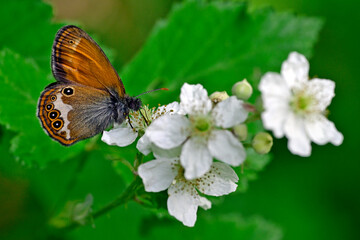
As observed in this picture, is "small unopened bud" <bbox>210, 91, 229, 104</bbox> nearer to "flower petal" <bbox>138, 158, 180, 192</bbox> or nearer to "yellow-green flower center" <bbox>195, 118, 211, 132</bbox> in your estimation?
"yellow-green flower center" <bbox>195, 118, 211, 132</bbox>

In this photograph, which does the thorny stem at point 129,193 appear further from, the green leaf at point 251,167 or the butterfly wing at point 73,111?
the green leaf at point 251,167

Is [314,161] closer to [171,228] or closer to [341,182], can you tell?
[341,182]

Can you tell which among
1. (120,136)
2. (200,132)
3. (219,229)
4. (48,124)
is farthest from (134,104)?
(219,229)

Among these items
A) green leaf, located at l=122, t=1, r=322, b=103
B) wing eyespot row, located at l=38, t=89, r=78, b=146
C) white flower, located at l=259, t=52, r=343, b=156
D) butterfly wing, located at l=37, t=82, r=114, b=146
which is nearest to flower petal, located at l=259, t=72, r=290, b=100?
white flower, located at l=259, t=52, r=343, b=156

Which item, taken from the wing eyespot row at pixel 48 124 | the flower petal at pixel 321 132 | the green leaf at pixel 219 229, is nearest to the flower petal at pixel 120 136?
the wing eyespot row at pixel 48 124

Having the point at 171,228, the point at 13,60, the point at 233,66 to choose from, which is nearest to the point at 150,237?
the point at 171,228

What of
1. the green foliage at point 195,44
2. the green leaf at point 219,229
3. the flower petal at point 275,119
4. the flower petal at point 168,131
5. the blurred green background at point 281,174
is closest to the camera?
the flower petal at point 275,119
